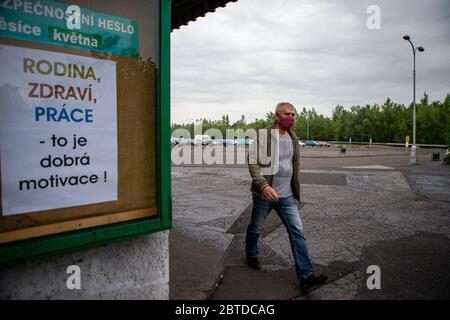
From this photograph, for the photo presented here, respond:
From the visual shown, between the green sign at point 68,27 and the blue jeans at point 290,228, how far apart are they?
2198mm

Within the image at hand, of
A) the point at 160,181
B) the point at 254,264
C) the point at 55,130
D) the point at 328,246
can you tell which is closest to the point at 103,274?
the point at 160,181

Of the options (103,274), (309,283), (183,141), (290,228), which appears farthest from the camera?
(183,141)

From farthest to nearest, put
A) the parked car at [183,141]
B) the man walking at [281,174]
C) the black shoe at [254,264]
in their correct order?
the parked car at [183,141]
the black shoe at [254,264]
the man walking at [281,174]

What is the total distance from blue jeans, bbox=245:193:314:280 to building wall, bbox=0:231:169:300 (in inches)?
53.2

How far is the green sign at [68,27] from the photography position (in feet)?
7.18

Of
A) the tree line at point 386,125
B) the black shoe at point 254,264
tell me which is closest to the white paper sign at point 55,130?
the black shoe at point 254,264

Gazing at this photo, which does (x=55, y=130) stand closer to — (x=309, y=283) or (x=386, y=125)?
(x=309, y=283)

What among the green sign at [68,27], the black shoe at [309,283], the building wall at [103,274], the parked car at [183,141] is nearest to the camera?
the green sign at [68,27]

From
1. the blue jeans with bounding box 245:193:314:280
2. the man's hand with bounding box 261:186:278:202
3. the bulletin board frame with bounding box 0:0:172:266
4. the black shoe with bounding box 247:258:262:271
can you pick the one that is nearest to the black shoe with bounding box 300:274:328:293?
the blue jeans with bounding box 245:193:314:280

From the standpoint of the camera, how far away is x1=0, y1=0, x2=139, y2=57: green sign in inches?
86.2

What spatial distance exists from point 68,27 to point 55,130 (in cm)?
73

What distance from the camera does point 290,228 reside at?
3732 millimetres

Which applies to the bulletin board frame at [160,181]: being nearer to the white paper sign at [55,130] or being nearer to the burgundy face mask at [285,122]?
the white paper sign at [55,130]

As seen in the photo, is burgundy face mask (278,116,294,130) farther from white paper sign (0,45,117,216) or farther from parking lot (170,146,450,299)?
white paper sign (0,45,117,216)
